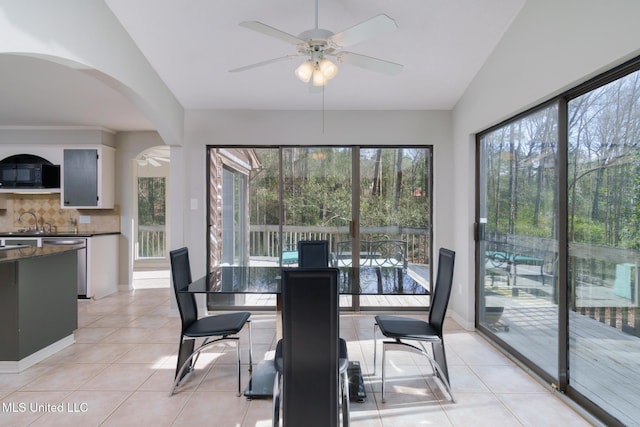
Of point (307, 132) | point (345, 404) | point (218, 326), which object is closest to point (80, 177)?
point (307, 132)

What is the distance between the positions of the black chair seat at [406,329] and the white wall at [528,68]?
1.51 m

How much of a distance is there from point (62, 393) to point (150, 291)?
3434 mm

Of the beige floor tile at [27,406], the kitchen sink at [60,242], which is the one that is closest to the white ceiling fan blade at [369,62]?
the beige floor tile at [27,406]

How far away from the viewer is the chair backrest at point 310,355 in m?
1.73

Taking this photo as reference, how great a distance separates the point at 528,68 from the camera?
2.76m

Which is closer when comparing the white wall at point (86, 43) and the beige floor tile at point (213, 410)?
the white wall at point (86, 43)

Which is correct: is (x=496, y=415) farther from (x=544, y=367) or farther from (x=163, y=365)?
(x=163, y=365)

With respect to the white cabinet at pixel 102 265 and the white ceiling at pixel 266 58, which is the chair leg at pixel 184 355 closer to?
the white ceiling at pixel 266 58

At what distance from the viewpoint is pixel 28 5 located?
2.13 metres

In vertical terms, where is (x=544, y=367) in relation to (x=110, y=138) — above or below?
below

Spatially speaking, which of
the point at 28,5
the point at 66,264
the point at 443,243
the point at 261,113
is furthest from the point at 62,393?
the point at 443,243

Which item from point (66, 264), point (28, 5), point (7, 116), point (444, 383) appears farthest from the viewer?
point (7, 116)

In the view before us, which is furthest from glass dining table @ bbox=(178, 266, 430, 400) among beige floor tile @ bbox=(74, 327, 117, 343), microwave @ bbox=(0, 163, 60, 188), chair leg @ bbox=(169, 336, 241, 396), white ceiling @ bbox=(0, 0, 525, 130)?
microwave @ bbox=(0, 163, 60, 188)

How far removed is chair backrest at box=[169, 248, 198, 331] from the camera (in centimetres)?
260
